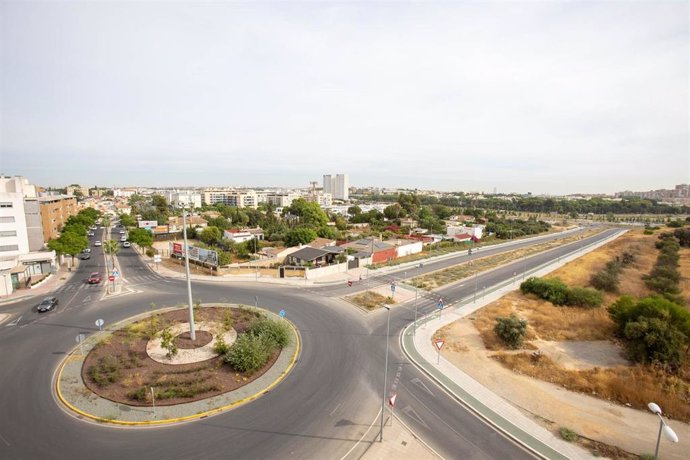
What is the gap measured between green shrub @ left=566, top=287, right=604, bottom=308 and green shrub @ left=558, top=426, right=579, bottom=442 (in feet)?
72.8

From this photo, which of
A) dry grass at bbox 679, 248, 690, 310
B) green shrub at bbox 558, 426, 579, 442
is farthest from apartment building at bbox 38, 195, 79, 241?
dry grass at bbox 679, 248, 690, 310

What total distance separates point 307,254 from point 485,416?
3512 centimetres

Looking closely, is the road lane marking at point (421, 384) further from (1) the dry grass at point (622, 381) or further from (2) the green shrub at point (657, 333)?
(2) the green shrub at point (657, 333)

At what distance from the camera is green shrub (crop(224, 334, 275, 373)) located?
18.6 meters

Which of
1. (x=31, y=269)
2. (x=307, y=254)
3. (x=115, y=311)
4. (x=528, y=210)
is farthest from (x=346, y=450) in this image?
(x=528, y=210)

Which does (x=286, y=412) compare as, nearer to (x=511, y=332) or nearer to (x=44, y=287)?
(x=511, y=332)

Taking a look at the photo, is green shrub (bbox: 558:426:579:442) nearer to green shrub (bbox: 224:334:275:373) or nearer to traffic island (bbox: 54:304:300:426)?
traffic island (bbox: 54:304:300:426)

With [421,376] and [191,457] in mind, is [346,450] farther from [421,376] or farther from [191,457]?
[421,376]

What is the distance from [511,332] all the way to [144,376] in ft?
80.0

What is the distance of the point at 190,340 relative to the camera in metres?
22.8

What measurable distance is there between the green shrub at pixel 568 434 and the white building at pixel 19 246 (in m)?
49.4

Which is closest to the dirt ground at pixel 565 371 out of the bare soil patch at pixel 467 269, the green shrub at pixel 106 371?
the bare soil patch at pixel 467 269

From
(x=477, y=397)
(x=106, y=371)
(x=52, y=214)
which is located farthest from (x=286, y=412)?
(x=52, y=214)

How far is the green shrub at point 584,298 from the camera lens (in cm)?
3148
